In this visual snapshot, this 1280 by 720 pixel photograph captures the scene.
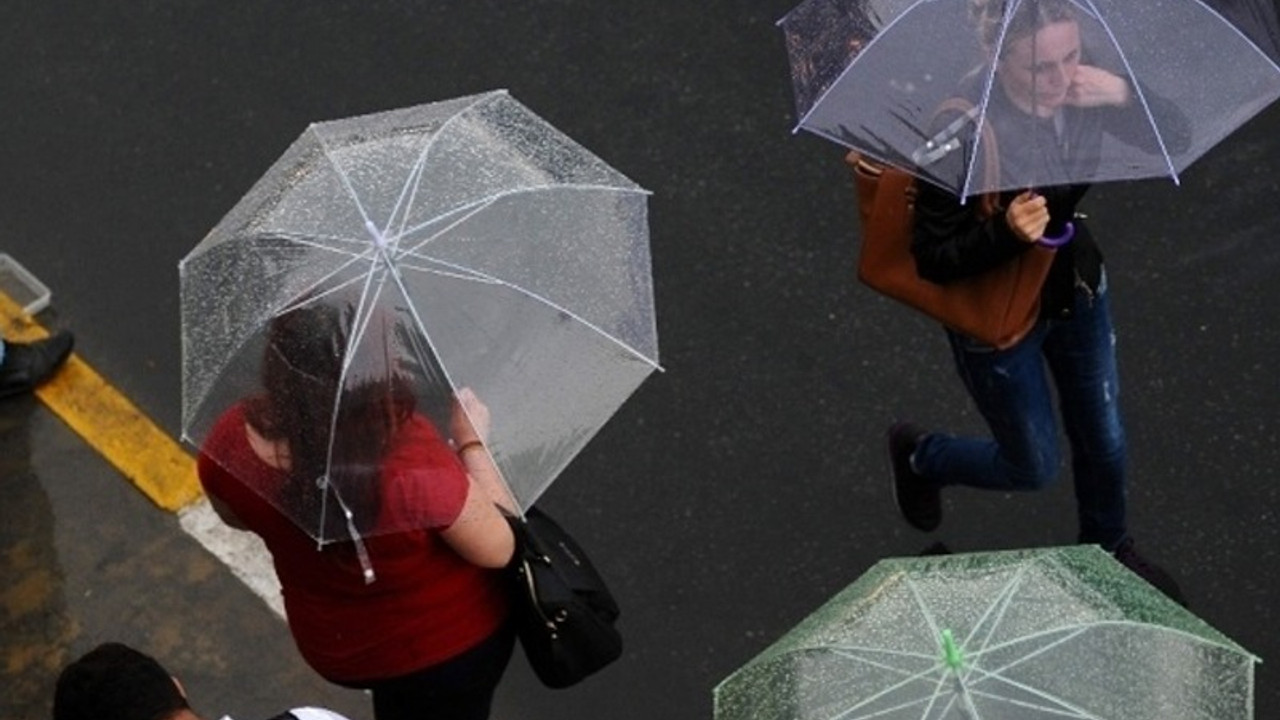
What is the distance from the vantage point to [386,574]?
4520 millimetres

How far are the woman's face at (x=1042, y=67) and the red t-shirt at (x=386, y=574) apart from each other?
4.53 ft

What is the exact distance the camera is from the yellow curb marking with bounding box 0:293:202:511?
648 cm

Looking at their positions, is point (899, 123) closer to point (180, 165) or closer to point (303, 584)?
point (303, 584)

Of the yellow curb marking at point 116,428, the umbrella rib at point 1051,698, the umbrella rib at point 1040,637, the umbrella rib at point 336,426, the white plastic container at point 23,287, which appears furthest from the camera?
the white plastic container at point 23,287

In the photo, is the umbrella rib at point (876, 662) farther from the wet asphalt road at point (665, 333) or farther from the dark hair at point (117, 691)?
the wet asphalt road at point (665, 333)

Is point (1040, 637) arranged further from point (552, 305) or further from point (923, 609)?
point (552, 305)

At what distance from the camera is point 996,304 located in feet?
16.5

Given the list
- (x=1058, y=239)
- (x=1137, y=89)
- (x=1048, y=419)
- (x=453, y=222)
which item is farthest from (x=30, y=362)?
(x=1137, y=89)

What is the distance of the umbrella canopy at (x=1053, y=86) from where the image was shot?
4.66 m

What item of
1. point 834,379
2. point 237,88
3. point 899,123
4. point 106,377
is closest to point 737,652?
point 834,379

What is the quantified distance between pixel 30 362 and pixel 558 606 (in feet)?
8.63

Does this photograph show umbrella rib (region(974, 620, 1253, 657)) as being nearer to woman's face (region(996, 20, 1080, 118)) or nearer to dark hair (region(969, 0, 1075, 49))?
woman's face (region(996, 20, 1080, 118))

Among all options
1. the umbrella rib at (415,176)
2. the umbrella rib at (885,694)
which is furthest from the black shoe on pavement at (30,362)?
the umbrella rib at (885,694)

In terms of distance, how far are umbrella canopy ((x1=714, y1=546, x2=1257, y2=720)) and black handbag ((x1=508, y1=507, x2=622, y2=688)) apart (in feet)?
2.14
